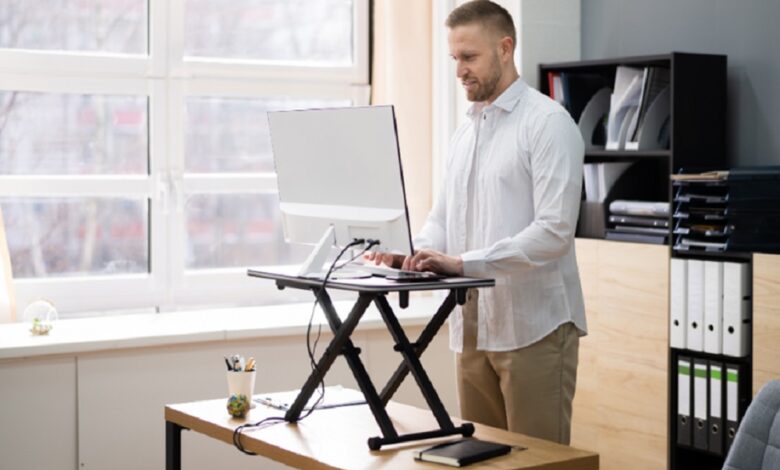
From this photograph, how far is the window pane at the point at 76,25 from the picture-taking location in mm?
4062

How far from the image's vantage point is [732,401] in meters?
3.46

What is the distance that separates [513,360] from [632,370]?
1216mm

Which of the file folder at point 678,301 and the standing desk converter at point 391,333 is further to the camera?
the file folder at point 678,301

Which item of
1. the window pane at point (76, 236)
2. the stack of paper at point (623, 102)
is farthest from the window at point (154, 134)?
the stack of paper at point (623, 102)

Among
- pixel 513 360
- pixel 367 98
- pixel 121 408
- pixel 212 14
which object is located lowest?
pixel 121 408

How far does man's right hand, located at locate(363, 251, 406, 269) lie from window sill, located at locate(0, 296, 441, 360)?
4.57 ft

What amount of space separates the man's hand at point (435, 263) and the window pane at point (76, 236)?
81.3 inches

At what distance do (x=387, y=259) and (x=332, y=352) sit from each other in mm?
303

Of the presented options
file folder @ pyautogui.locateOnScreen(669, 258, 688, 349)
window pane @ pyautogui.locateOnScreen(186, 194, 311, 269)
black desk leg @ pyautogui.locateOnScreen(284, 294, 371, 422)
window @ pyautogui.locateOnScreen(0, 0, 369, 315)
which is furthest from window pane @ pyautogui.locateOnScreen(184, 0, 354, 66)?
black desk leg @ pyautogui.locateOnScreen(284, 294, 371, 422)

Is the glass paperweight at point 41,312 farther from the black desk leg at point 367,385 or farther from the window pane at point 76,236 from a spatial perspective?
the black desk leg at point 367,385

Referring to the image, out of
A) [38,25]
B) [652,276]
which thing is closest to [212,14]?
[38,25]

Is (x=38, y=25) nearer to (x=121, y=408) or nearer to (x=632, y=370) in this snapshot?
(x=121, y=408)

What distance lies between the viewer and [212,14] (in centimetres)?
443

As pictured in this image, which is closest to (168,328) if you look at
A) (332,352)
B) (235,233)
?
(235,233)
